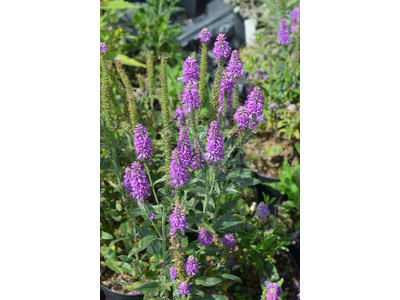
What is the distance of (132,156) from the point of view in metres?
2.71

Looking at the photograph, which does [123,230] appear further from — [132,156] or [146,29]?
[146,29]

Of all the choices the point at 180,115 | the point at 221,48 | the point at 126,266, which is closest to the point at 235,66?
the point at 221,48

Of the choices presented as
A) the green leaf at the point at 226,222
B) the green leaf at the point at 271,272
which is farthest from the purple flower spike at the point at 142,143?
the green leaf at the point at 271,272

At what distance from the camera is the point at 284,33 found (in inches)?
141

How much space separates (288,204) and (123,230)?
4.26 ft

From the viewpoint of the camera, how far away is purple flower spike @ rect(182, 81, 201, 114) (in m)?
1.86

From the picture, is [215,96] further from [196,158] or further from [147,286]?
[147,286]

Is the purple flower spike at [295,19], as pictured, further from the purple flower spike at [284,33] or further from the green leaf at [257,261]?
the green leaf at [257,261]

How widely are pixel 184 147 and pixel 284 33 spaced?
7.21ft

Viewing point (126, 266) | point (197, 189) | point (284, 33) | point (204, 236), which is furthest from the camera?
point (284, 33)

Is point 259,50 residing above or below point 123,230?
above

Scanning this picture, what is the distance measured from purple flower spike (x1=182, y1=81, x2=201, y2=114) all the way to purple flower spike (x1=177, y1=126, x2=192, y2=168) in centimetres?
14

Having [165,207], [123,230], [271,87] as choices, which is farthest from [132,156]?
[271,87]

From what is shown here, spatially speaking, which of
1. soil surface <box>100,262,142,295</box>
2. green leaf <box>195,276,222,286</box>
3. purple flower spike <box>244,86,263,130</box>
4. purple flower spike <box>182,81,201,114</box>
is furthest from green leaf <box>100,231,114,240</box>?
purple flower spike <box>244,86,263,130</box>
